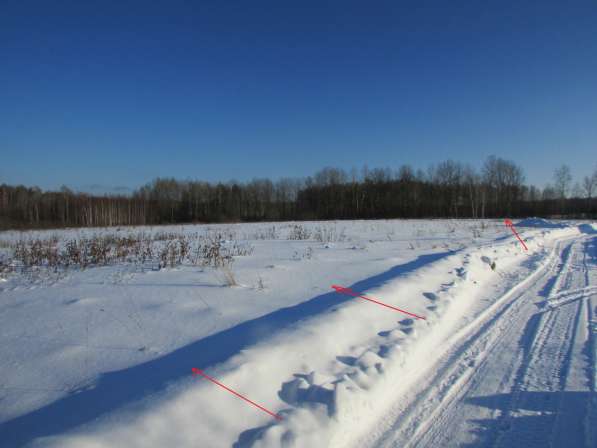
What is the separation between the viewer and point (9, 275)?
6.72 m

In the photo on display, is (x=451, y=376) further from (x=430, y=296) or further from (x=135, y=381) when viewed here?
(x=135, y=381)

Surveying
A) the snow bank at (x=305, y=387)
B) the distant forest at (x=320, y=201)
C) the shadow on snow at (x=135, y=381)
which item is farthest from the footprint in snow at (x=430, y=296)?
the distant forest at (x=320, y=201)

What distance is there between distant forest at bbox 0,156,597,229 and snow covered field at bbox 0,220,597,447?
49.4 metres

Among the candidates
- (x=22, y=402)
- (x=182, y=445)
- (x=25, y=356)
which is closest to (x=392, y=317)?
(x=182, y=445)

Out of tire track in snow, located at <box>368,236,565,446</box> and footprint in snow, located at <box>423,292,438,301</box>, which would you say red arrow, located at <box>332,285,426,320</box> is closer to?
tire track in snow, located at <box>368,236,565,446</box>

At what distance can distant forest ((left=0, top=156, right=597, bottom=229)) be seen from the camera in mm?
55656

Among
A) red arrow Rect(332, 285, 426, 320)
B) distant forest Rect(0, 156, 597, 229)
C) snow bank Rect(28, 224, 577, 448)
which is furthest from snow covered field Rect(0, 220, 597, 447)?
distant forest Rect(0, 156, 597, 229)

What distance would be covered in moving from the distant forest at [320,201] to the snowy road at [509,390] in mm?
50940

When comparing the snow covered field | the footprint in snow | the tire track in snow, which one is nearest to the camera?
the snow covered field

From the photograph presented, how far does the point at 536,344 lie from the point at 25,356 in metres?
5.30

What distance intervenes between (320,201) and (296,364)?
217ft

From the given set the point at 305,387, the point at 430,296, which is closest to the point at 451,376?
the point at 305,387

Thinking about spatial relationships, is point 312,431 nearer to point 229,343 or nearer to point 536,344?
point 229,343

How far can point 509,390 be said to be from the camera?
8.76 feet
